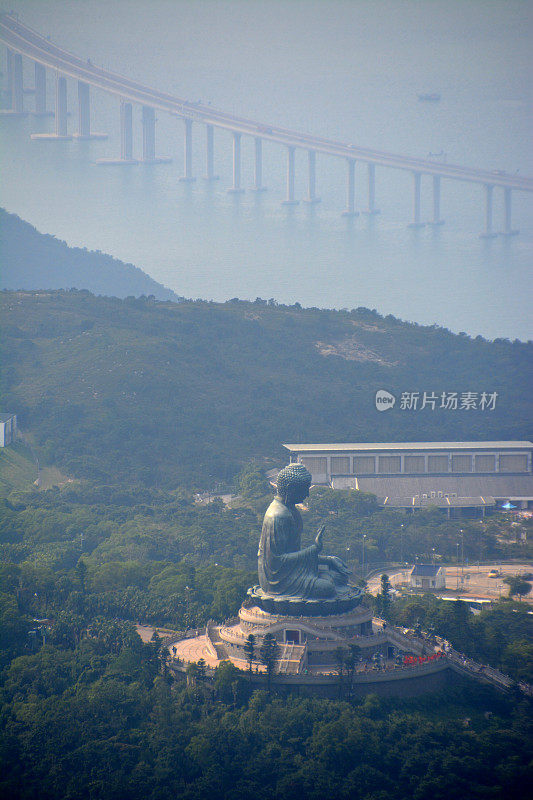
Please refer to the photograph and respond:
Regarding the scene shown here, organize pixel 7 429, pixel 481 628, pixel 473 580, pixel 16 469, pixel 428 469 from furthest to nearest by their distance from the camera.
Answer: pixel 428 469
pixel 7 429
pixel 16 469
pixel 473 580
pixel 481 628

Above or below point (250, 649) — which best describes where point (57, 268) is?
below

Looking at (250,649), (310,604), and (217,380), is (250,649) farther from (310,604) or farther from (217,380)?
(217,380)

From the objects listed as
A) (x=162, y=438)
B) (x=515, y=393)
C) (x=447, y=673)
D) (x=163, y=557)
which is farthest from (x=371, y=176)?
(x=447, y=673)

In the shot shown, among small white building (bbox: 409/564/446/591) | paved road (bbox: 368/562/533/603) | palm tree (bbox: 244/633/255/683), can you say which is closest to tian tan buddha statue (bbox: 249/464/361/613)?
palm tree (bbox: 244/633/255/683)

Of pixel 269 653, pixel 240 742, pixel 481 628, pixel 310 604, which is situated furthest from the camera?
pixel 481 628

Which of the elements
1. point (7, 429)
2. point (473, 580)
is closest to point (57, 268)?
point (7, 429)

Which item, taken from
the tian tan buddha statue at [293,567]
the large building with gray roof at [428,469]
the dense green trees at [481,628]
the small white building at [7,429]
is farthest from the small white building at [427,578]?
the small white building at [7,429]
